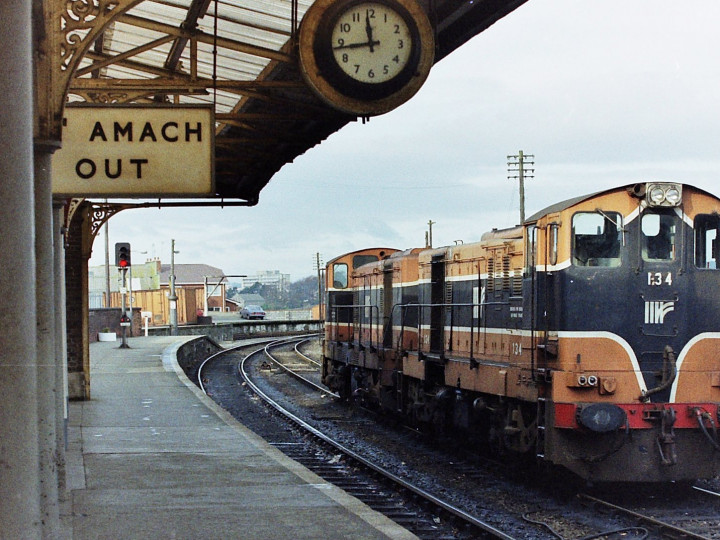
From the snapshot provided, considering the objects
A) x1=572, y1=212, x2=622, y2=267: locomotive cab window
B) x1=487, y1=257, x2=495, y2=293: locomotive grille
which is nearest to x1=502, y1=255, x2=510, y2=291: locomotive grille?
x1=487, y1=257, x2=495, y2=293: locomotive grille

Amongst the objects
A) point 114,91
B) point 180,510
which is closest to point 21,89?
point 114,91

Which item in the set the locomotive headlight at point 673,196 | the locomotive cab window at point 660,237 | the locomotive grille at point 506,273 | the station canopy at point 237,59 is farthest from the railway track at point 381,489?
the station canopy at point 237,59

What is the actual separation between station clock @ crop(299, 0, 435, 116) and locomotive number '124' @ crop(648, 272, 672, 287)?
5420 mm

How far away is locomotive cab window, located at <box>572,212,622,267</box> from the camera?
11.0 m

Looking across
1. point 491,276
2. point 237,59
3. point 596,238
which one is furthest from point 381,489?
point 237,59

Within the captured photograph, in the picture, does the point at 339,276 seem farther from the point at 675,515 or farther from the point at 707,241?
the point at 675,515

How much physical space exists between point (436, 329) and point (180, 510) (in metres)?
7.63

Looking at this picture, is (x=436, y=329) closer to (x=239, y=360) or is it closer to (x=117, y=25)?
(x=117, y=25)

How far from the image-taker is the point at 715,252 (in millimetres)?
11312

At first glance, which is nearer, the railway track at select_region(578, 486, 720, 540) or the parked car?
the railway track at select_region(578, 486, 720, 540)

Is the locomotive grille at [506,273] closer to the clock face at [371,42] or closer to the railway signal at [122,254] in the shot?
the clock face at [371,42]

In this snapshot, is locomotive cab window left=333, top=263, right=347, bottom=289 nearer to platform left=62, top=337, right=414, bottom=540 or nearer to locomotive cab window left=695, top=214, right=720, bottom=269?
platform left=62, top=337, right=414, bottom=540

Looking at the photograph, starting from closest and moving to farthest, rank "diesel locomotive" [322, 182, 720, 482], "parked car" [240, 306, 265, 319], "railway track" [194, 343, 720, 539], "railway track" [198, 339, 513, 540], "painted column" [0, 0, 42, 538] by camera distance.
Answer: "painted column" [0, 0, 42, 538], "railway track" [194, 343, 720, 539], "railway track" [198, 339, 513, 540], "diesel locomotive" [322, 182, 720, 482], "parked car" [240, 306, 265, 319]

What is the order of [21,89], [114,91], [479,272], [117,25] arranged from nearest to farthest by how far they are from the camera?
[21,89] < [114,91] < [117,25] < [479,272]
